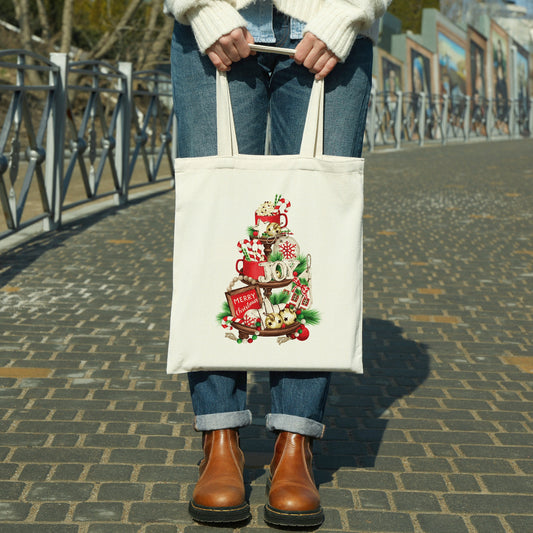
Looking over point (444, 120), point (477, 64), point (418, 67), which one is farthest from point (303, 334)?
point (477, 64)

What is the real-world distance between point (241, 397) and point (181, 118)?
2.42ft

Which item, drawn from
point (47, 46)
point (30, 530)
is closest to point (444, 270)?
point (30, 530)

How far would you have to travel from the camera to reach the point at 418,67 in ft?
109

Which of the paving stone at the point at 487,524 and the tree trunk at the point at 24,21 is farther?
the tree trunk at the point at 24,21

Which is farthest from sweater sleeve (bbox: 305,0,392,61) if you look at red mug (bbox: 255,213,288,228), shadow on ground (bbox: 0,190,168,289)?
shadow on ground (bbox: 0,190,168,289)

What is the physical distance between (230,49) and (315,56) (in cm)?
21

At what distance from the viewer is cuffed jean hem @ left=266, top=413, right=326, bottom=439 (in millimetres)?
2359

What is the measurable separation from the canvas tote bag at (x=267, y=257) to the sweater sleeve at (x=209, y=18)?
0.35 feet

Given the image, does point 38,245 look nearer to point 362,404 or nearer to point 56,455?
point 362,404

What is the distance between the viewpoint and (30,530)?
226 centimetres

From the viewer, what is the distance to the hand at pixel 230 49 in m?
2.22

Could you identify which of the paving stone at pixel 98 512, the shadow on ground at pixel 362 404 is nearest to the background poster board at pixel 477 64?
the shadow on ground at pixel 362 404

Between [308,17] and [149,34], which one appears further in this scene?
[149,34]

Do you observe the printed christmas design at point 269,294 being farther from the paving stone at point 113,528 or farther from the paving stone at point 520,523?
the paving stone at point 520,523
